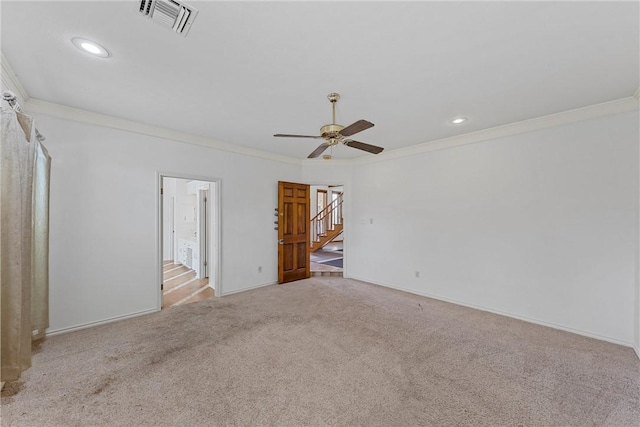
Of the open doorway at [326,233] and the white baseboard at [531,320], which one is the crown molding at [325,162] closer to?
the open doorway at [326,233]

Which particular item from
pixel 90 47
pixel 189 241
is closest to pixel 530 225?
A: pixel 90 47

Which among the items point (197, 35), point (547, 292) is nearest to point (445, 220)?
point (547, 292)

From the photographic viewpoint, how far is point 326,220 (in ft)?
32.4

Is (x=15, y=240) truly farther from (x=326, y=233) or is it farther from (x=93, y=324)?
(x=326, y=233)

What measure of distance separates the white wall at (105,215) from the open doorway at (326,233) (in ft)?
10.9

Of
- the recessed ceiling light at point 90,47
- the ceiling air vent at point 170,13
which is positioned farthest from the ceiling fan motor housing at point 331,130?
the recessed ceiling light at point 90,47

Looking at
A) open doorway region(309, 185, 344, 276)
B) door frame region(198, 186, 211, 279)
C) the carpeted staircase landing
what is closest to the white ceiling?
door frame region(198, 186, 211, 279)

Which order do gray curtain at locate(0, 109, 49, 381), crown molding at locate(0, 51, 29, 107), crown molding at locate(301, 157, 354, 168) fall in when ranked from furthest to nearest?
crown molding at locate(301, 157, 354, 168), crown molding at locate(0, 51, 29, 107), gray curtain at locate(0, 109, 49, 381)

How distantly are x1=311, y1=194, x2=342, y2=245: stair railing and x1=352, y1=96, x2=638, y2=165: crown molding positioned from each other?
16.6 feet

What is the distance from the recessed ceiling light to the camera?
1.88m

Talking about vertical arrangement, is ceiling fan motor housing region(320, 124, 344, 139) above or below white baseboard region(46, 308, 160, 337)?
above

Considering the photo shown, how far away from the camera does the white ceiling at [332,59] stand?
163cm

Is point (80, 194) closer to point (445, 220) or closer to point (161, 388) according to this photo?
point (161, 388)

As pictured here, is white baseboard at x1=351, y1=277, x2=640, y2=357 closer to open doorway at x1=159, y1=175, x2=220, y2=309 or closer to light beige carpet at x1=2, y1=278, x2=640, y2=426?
light beige carpet at x1=2, y1=278, x2=640, y2=426
